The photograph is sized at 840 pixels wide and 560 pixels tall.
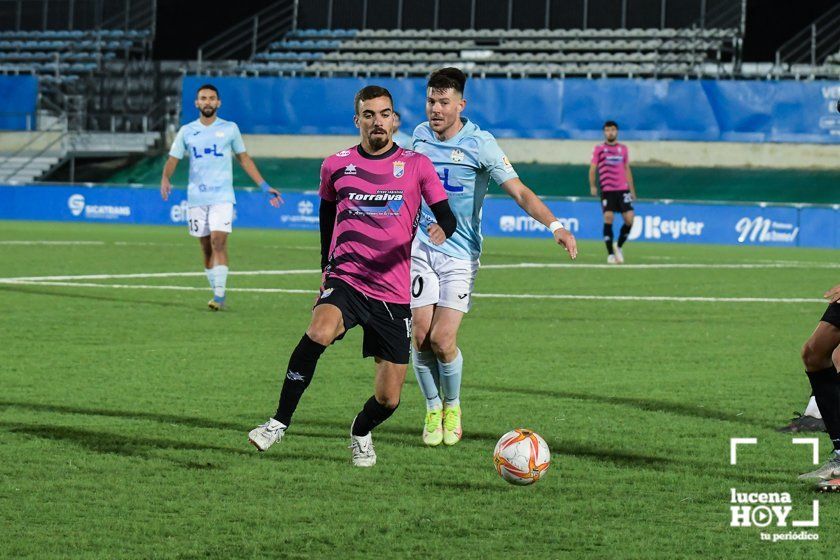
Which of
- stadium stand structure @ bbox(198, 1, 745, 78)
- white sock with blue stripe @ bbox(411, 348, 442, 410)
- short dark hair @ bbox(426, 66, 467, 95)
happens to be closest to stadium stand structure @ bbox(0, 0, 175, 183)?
stadium stand structure @ bbox(198, 1, 745, 78)

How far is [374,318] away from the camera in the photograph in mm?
7363

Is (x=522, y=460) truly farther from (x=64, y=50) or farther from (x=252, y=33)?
(x=64, y=50)

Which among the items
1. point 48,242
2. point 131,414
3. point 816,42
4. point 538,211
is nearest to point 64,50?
point 48,242

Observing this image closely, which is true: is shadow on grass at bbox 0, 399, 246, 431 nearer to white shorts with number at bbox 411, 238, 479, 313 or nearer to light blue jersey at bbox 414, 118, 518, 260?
white shorts with number at bbox 411, 238, 479, 313

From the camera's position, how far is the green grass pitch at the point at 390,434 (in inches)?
226

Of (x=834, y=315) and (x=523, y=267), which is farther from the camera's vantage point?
(x=523, y=267)

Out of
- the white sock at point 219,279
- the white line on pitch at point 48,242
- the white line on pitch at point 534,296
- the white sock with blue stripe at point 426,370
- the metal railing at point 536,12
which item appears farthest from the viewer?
the metal railing at point 536,12

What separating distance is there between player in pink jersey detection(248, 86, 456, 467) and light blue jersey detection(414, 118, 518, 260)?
81 centimetres

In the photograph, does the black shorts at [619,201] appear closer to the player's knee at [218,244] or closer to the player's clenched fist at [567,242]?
the player's knee at [218,244]

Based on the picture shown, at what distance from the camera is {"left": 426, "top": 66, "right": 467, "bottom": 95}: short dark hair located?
26.8 ft

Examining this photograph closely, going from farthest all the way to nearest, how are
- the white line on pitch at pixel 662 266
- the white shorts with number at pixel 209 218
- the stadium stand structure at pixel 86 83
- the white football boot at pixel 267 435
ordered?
1. the stadium stand structure at pixel 86 83
2. the white line on pitch at pixel 662 266
3. the white shorts with number at pixel 209 218
4. the white football boot at pixel 267 435

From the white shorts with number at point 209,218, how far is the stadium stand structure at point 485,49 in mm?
25505

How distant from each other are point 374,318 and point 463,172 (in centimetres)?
143

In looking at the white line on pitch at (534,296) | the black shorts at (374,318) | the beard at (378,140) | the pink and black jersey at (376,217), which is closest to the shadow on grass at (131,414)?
the black shorts at (374,318)
